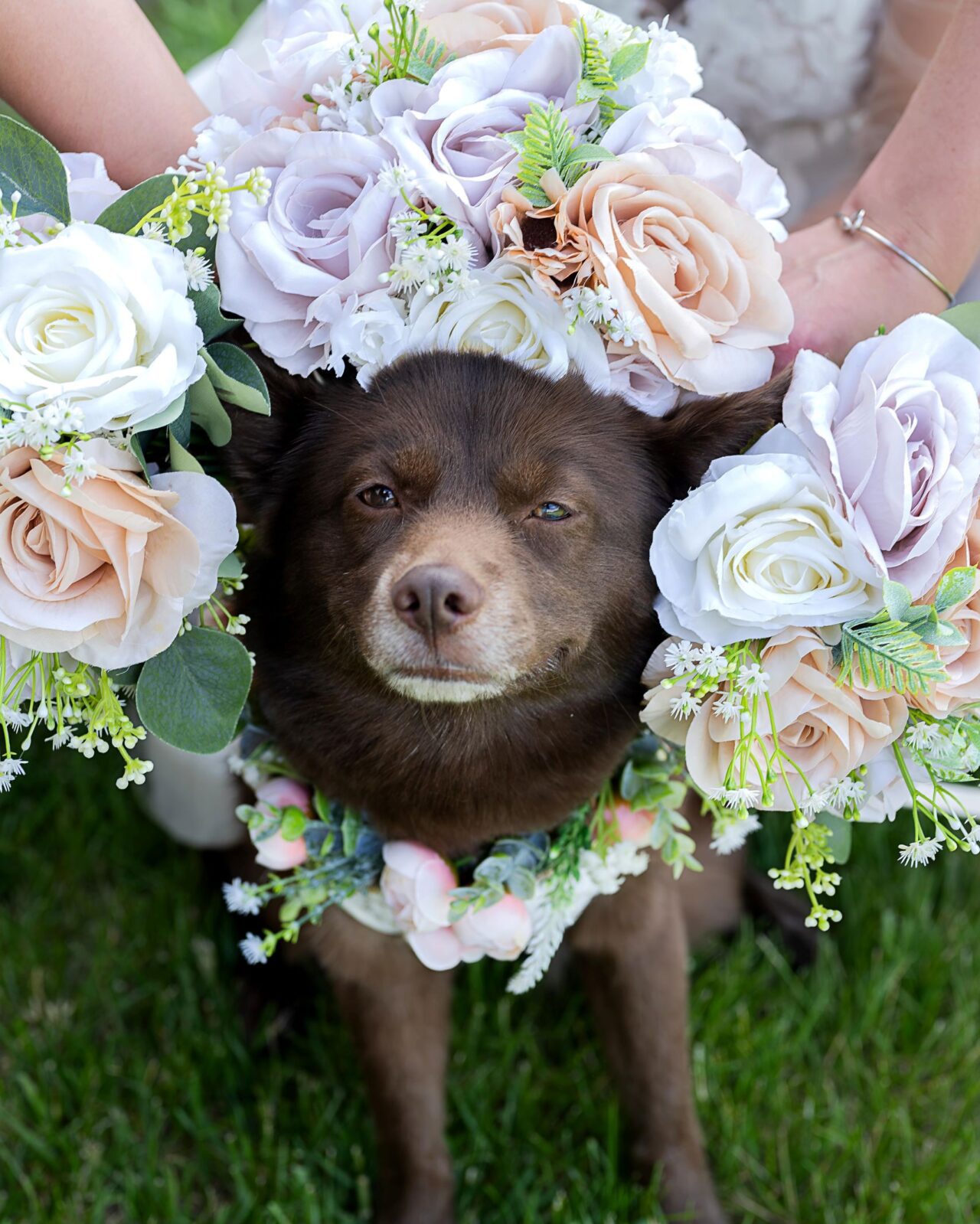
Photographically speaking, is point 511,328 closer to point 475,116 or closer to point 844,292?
point 475,116

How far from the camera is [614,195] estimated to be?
4.15 feet

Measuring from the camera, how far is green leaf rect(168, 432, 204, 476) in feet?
4.25

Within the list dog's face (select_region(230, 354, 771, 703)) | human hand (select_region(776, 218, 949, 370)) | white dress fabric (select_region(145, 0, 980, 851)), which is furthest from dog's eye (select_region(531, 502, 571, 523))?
white dress fabric (select_region(145, 0, 980, 851))

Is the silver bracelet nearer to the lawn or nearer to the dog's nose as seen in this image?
the dog's nose

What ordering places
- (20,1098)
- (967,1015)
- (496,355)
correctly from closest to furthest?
(496,355), (20,1098), (967,1015)

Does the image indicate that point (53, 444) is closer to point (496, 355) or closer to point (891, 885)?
point (496, 355)

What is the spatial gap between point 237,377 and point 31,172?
→ 29cm

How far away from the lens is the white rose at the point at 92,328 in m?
1.16

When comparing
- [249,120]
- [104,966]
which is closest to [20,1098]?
[104,966]

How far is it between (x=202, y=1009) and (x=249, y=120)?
5.30 ft

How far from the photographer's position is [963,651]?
1282 millimetres

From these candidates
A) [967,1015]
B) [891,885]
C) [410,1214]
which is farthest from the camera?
[891,885]

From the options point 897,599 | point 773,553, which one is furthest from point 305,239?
point 897,599

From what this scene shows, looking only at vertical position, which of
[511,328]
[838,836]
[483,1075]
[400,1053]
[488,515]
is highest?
[511,328]
